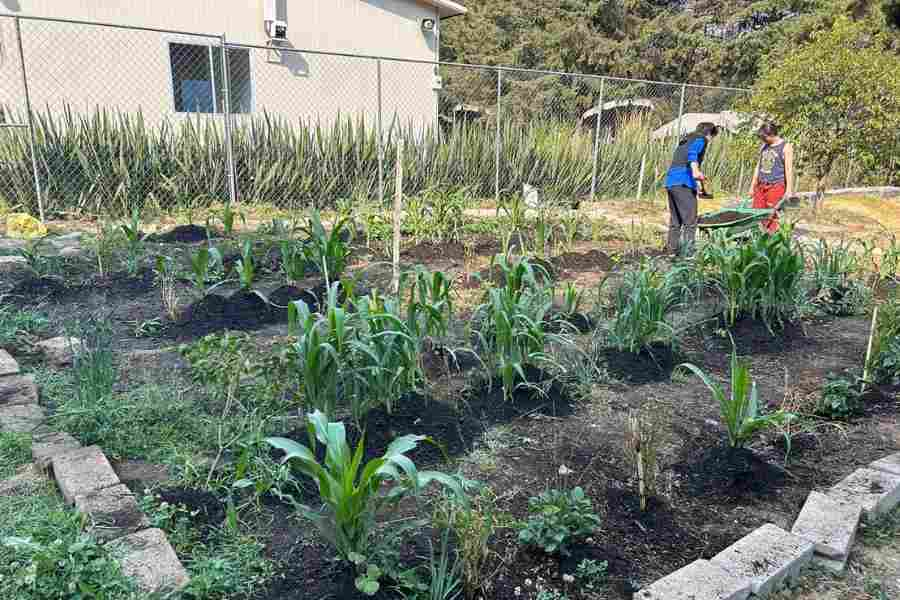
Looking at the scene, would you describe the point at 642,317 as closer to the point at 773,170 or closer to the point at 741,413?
the point at 741,413

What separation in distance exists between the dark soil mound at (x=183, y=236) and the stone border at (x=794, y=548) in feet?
17.9

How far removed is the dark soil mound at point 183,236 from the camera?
21.0 feet

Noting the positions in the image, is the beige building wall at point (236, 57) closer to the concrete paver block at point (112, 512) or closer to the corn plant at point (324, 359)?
the corn plant at point (324, 359)

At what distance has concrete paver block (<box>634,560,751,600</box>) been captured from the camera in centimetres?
180

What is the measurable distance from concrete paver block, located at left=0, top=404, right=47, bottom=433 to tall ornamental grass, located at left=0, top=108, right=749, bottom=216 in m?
5.24

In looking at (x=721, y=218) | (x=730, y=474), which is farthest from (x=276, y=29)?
(x=730, y=474)

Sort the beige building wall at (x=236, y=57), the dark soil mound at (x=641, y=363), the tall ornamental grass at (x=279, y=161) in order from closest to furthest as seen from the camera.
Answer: the dark soil mound at (x=641, y=363), the tall ornamental grass at (x=279, y=161), the beige building wall at (x=236, y=57)

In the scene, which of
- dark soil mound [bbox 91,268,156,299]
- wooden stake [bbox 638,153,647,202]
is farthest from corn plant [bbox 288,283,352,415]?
wooden stake [bbox 638,153,647,202]

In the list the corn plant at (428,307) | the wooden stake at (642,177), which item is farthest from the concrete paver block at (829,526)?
the wooden stake at (642,177)

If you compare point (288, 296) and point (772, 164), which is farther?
point (772, 164)

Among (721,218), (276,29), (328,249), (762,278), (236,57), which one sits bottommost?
(762,278)

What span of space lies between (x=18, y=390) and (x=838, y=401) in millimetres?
3707

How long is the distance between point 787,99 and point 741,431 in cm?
819

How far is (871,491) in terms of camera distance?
2.38 metres
